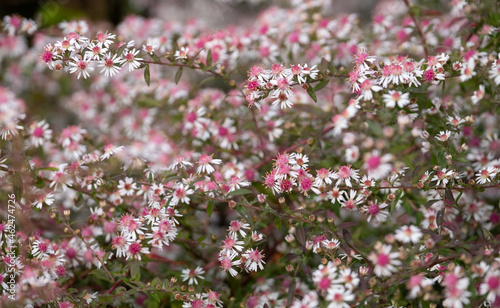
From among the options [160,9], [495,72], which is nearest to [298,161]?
[495,72]

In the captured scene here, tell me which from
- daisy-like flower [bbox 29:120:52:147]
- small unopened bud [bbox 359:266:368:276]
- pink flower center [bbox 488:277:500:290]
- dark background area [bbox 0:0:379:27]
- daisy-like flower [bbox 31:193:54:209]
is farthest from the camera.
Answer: dark background area [bbox 0:0:379:27]

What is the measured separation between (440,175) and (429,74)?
0.86ft

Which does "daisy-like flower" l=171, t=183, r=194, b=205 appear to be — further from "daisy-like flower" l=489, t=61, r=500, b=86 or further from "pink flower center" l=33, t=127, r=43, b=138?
"daisy-like flower" l=489, t=61, r=500, b=86

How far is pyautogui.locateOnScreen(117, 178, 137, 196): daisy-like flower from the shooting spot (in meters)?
1.21

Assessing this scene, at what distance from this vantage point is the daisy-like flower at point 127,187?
3.96ft

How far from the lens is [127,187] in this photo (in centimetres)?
122

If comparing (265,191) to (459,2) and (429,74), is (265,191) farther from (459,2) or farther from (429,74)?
(459,2)

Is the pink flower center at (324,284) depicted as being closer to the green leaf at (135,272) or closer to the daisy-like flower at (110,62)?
the green leaf at (135,272)

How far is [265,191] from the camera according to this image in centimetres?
125

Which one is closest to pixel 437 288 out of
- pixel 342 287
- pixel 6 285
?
pixel 342 287

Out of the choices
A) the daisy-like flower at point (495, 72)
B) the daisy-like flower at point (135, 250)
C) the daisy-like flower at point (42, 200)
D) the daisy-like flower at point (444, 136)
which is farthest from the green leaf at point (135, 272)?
the daisy-like flower at point (495, 72)

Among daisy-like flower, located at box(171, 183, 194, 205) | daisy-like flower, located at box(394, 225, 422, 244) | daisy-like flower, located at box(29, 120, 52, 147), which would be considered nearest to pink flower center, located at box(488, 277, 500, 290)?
daisy-like flower, located at box(394, 225, 422, 244)

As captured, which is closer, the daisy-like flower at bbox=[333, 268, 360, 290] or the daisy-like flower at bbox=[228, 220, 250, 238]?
the daisy-like flower at bbox=[333, 268, 360, 290]

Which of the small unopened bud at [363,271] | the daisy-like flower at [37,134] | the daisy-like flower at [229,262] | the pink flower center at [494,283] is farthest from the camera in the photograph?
the daisy-like flower at [37,134]
